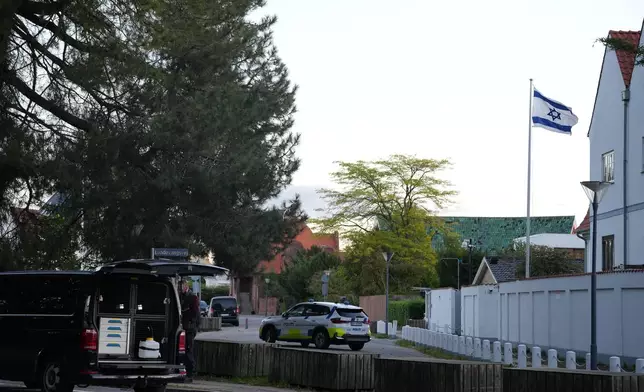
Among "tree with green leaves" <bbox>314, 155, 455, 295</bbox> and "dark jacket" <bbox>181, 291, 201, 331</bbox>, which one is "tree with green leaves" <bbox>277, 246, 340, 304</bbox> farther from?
"dark jacket" <bbox>181, 291, 201, 331</bbox>

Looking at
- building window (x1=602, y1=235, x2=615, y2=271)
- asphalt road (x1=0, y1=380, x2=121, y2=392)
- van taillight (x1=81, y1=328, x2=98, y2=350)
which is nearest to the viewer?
van taillight (x1=81, y1=328, x2=98, y2=350)

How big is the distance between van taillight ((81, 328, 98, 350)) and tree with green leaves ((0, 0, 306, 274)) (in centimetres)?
1097

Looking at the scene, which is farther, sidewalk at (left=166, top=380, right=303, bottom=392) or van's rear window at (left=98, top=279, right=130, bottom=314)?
sidewalk at (left=166, top=380, right=303, bottom=392)

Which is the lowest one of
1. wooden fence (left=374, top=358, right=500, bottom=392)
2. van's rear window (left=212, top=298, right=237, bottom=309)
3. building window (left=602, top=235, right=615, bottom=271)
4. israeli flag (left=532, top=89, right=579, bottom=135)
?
wooden fence (left=374, top=358, right=500, bottom=392)

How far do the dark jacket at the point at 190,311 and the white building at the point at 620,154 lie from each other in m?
19.5

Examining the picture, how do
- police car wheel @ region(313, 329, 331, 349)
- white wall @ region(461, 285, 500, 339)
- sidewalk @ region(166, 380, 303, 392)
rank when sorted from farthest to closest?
white wall @ region(461, 285, 500, 339) < police car wheel @ region(313, 329, 331, 349) < sidewalk @ region(166, 380, 303, 392)

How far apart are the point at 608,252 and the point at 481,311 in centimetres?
608

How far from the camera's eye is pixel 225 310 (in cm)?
7069

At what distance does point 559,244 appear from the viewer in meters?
91.4

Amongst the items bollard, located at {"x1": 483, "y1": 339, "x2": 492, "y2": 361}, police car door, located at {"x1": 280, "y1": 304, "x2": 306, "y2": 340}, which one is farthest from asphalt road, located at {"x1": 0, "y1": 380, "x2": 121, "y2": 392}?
police car door, located at {"x1": 280, "y1": 304, "x2": 306, "y2": 340}

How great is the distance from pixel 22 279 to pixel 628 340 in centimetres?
1740

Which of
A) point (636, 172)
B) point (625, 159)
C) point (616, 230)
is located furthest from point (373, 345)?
point (636, 172)

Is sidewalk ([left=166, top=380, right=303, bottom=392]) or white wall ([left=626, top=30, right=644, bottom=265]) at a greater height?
white wall ([left=626, top=30, right=644, bottom=265])

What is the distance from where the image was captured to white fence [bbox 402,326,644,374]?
22.0 meters
